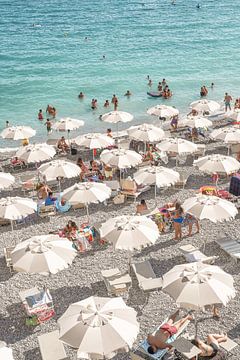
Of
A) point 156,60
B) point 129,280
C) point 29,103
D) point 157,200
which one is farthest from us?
point 156,60

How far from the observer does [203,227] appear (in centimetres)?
1433

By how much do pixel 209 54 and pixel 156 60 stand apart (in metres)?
7.46

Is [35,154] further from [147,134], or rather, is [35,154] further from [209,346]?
[209,346]

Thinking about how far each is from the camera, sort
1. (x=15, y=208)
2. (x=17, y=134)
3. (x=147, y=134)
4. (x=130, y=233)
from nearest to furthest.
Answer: (x=130, y=233), (x=15, y=208), (x=147, y=134), (x=17, y=134)

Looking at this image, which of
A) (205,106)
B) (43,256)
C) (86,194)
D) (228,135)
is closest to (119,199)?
(86,194)

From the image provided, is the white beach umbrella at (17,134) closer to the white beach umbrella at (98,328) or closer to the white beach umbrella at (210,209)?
the white beach umbrella at (210,209)

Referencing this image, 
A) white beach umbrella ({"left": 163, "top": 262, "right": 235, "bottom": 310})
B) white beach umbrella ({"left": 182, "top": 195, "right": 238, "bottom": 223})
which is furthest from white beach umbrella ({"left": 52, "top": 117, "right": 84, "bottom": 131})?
white beach umbrella ({"left": 163, "top": 262, "right": 235, "bottom": 310})

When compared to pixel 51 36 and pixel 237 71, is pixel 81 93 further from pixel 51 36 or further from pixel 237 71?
pixel 51 36

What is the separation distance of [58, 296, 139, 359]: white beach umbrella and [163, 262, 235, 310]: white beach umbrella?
1.14m

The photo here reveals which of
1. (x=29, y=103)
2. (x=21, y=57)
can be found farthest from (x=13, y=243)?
(x=21, y=57)

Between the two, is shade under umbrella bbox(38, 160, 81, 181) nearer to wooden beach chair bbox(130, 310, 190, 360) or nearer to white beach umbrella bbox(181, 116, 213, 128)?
white beach umbrella bbox(181, 116, 213, 128)

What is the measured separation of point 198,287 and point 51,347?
11.2 feet

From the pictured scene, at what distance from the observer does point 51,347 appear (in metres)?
9.41

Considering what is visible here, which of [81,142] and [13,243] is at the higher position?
[81,142]
